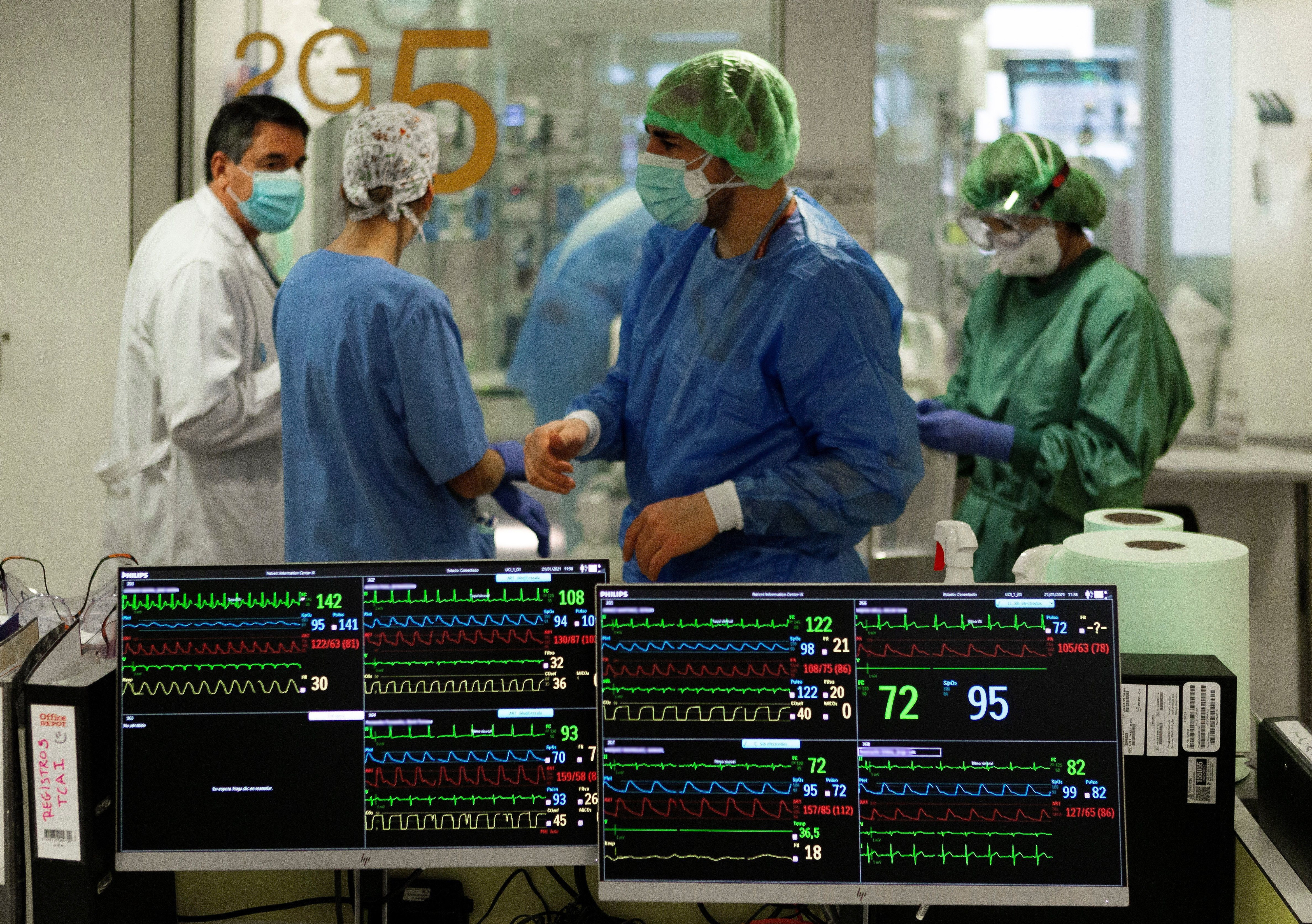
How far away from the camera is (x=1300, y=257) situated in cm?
341

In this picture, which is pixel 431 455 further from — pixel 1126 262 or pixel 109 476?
pixel 1126 262

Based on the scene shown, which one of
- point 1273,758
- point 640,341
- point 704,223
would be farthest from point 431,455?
point 1273,758

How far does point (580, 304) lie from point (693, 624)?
2.31m

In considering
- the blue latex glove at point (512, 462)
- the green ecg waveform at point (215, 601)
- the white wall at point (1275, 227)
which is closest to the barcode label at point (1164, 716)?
the green ecg waveform at point (215, 601)

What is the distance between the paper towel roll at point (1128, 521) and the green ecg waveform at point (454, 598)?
0.73m

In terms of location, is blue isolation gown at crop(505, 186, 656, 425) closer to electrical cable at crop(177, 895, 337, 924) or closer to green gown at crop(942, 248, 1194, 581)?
green gown at crop(942, 248, 1194, 581)

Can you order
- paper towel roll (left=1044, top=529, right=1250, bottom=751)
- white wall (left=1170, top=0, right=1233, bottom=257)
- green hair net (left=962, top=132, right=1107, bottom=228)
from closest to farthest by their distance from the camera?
paper towel roll (left=1044, top=529, right=1250, bottom=751) < green hair net (left=962, top=132, right=1107, bottom=228) < white wall (left=1170, top=0, right=1233, bottom=257)

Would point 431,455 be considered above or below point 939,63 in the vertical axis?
below

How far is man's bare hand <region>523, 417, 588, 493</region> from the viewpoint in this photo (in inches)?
75.6

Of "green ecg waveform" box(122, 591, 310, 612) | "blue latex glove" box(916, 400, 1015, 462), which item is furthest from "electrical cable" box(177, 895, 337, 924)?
"blue latex glove" box(916, 400, 1015, 462)

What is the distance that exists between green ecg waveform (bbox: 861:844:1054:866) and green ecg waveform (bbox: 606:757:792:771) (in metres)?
0.15

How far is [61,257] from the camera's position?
11.0 feet

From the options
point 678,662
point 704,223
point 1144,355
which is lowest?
point 678,662

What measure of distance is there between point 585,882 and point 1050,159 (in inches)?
77.0
